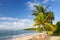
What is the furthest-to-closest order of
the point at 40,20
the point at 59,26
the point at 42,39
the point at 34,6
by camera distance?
1. the point at 59,26
2. the point at 34,6
3. the point at 40,20
4. the point at 42,39

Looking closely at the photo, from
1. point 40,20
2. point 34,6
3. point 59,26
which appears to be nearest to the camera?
point 40,20

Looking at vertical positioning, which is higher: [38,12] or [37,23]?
[38,12]

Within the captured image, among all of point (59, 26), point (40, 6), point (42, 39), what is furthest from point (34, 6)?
point (42, 39)

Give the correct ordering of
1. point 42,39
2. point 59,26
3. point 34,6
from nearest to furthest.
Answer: point 42,39
point 34,6
point 59,26

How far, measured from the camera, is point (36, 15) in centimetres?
1862

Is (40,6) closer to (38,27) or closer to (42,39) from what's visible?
(38,27)

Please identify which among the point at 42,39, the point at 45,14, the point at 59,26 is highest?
the point at 45,14

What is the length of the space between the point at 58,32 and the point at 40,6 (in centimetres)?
405

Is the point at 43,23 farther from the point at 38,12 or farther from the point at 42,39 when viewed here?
the point at 42,39

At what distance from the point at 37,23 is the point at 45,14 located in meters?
1.81

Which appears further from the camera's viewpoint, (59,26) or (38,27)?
(59,26)

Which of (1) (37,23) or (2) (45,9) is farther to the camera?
(2) (45,9)

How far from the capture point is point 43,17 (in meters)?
17.2

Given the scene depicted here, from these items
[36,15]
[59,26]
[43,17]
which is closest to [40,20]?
[43,17]
